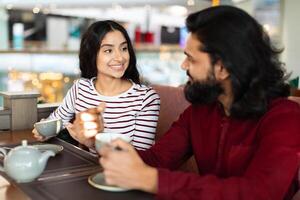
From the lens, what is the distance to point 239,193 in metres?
0.87

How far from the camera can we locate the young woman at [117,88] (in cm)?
166

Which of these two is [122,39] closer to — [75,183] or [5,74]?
[75,183]

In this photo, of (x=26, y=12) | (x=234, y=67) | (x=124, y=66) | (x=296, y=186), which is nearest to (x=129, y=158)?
(x=234, y=67)

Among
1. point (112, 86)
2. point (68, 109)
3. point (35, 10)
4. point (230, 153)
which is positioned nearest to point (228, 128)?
point (230, 153)

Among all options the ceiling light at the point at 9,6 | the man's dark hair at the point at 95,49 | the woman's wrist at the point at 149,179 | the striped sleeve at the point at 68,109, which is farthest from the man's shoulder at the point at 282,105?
the ceiling light at the point at 9,6

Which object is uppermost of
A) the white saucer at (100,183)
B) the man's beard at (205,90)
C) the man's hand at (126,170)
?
the man's beard at (205,90)

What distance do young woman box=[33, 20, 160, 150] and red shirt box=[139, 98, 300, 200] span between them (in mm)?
383

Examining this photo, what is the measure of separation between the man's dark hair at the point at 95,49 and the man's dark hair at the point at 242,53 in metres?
0.65

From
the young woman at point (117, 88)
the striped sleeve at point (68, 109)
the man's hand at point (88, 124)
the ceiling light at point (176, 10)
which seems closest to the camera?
the man's hand at point (88, 124)

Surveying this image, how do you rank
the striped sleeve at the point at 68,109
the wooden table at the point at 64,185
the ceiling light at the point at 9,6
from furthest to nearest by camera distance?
the ceiling light at the point at 9,6
the striped sleeve at the point at 68,109
the wooden table at the point at 64,185

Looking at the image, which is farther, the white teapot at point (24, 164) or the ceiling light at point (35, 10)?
the ceiling light at point (35, 10)

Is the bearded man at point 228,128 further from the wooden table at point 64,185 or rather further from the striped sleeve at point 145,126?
the striped sleeve at point 145,126

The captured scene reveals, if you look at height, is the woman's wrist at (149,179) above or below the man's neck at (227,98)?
below

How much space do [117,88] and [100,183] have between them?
0.77 m
